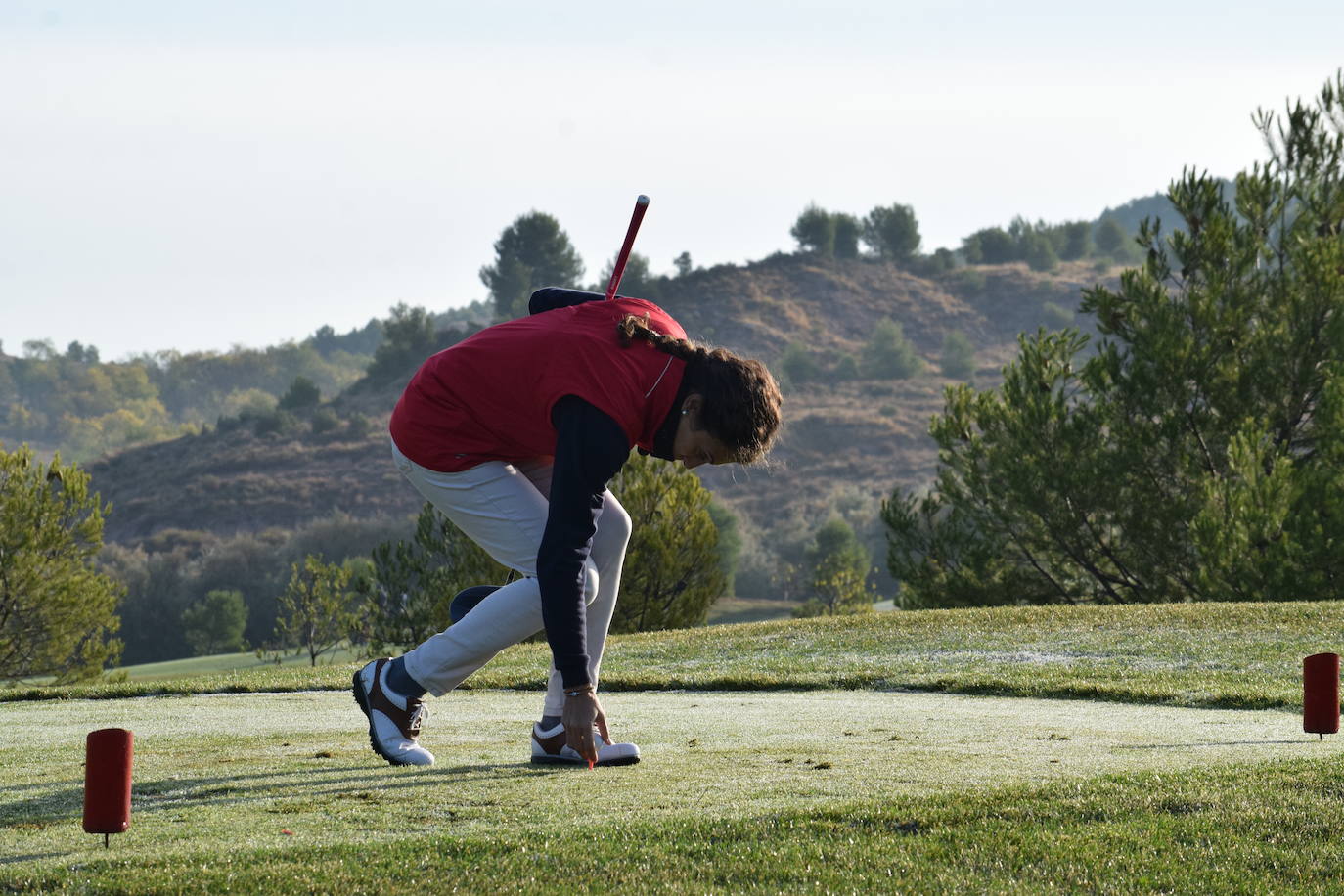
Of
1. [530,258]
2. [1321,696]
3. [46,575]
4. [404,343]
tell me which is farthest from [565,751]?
[530,258]

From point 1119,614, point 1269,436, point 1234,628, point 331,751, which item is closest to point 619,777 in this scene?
point 331,751

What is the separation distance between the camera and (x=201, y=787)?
4555 mm

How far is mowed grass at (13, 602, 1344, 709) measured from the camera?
9672mm

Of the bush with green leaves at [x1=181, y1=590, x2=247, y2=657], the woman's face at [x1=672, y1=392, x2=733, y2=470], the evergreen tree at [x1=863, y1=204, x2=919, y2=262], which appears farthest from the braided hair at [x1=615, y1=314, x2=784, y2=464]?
the evergreen tree at [x1=863, y1=204, x2=919, y2=262]

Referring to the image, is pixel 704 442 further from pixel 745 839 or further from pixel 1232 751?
pixel 1232 751

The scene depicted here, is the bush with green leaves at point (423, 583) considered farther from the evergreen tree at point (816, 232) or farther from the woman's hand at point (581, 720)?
the evergreen tree at point (816, 232)

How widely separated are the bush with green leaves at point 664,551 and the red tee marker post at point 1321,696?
19.6 m

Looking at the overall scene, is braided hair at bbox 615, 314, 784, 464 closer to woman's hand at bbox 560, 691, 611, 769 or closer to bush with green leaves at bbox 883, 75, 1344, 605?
woman's hand at bbox 560, 691, 611, 769

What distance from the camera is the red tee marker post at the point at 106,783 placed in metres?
3.55

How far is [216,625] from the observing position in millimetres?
61906

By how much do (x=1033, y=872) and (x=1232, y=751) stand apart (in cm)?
230

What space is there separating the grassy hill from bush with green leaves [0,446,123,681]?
4944 cm

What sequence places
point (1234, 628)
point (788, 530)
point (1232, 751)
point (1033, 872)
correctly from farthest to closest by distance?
point (788, 530) → point (1234, 628) → point (1232, 751) → point (1033, 872)

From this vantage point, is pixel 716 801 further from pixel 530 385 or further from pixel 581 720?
pixel 530 385
